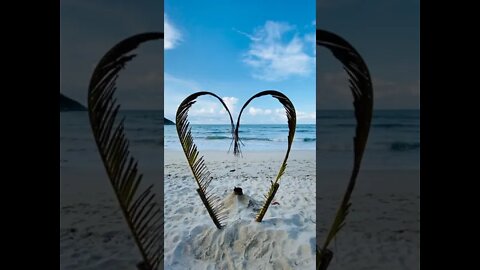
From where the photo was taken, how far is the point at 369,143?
95 cm

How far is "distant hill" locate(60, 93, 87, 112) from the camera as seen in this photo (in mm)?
834

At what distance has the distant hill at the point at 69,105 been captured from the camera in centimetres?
83

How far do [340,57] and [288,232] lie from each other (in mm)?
1840

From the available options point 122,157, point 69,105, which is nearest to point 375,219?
point 122,157

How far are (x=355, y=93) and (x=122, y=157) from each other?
2.59 ft

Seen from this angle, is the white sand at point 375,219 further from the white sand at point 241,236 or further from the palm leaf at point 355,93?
the white sand at point 241,236

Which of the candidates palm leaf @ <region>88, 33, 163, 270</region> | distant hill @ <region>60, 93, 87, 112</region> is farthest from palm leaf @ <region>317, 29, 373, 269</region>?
Result: distant hill @ <region>60, 93, 87, 112</region>

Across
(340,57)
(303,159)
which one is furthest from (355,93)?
(303,159)

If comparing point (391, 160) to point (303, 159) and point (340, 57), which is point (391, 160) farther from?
point (303, 159)

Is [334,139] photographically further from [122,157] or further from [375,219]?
[122,157]

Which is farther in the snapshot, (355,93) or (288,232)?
(288,232)
